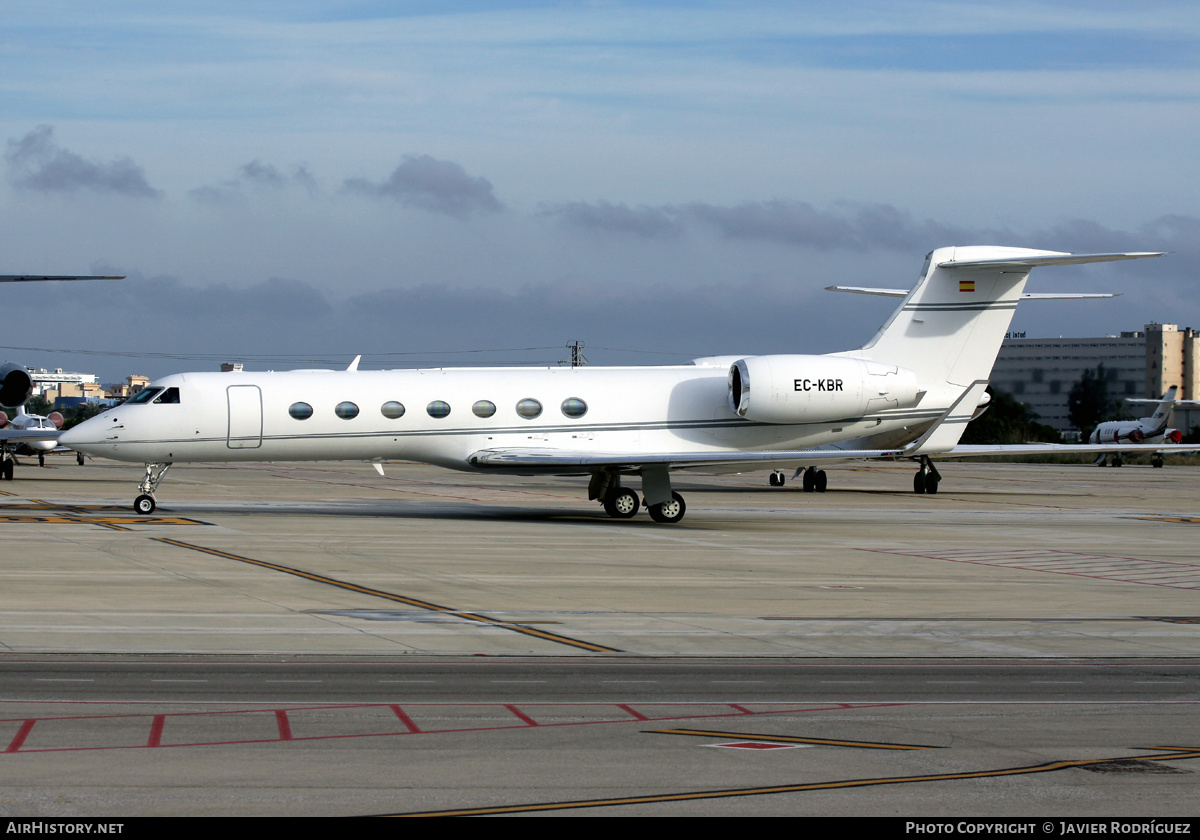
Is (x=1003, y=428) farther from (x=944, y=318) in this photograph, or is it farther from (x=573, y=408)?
(x=573, y=408)

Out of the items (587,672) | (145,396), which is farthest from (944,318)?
(587,672)

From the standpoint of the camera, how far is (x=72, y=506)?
29031mm

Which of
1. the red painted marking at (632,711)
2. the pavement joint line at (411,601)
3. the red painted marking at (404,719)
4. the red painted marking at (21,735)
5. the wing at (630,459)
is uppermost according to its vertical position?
the wing at (630,459)

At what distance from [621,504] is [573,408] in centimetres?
235

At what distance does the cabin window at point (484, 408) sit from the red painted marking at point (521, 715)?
18.5 m

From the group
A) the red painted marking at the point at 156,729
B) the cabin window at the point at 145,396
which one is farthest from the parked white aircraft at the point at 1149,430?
the red painted marking at the point at 156,729

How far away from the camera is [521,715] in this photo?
8766mm

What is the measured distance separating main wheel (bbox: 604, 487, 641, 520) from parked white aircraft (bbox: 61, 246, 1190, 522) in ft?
0.13

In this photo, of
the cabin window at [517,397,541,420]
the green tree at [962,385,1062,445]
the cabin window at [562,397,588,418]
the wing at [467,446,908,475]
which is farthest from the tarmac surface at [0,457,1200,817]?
the green tree at [962,385,1062,445]

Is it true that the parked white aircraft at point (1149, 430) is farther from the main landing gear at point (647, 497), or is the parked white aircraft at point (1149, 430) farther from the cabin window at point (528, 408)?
the cabin window at point (528, 408)

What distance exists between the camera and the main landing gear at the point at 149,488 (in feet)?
85.8

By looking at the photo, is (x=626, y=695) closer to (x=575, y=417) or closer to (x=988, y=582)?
(x=988, y=582)

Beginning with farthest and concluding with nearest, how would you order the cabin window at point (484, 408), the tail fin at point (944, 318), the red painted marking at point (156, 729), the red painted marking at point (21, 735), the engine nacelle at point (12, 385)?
1. the engine nacelle at point (12, 385)
2. the tail fin at point (944, 318)
3. the cabin window at point (484, 408)
4. the red painted marking at point (156, 729)
5. the red painted marking at point (21, 735)
